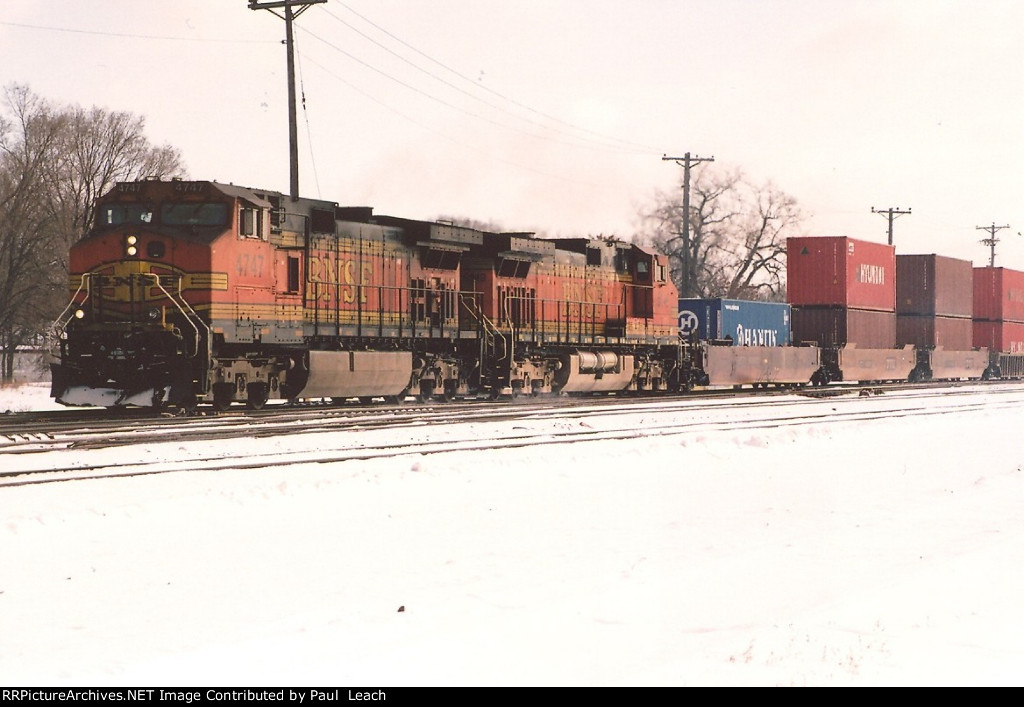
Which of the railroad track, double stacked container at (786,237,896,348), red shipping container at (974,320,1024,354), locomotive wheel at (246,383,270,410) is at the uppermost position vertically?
double stacked container at (786,237,896,348)

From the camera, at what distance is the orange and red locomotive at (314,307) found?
18812mm

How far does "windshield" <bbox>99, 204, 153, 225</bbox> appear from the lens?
64.2ft

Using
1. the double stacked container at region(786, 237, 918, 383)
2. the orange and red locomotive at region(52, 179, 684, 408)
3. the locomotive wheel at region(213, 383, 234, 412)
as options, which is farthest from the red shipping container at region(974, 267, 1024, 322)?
the locomotive wheel at region(213, 383, 234, 412)

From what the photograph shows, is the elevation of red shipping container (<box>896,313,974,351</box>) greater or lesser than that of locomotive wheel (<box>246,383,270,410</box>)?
greater

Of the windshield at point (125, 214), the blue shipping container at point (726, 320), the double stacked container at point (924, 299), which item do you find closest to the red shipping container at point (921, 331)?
the double stacked container at point (924, 299)

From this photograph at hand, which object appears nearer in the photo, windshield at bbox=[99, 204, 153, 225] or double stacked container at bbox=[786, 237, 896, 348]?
windshield at bbox=[99, 204, 153, 225]

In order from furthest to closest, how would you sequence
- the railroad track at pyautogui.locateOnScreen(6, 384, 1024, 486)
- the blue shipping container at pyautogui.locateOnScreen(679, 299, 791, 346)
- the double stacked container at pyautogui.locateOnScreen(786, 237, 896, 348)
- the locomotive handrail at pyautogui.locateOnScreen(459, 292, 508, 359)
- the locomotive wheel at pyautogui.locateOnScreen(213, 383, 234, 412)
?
1. the double stacked container at pyautogui.locateOnScreen(786, 237, 896, 348)
2. the blue shipping container at pyautogui.locateOnScreen(679, 299, 791, 346)
3. the locomotive handrail at pyautogui.locateOnScreen(459, 292, 508, 359)
4. the locomotive wheel at pyautogui.locateOnScreen(213, 383, 234, 412)
5. the railroad track at pyautogui.locateOnScreen(6, 384, 1024, 486)

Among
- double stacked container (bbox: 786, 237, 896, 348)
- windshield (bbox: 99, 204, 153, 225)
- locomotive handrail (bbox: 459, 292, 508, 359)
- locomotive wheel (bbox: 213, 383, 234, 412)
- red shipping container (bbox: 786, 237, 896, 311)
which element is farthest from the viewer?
double stacked container (bbox: 786, 237, 896, 348)

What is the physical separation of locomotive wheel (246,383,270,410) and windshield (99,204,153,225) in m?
3.29

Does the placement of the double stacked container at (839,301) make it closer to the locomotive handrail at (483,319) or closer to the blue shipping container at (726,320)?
the blue shipping container at (726,320)

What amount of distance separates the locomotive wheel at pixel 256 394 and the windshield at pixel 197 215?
2.92 metres

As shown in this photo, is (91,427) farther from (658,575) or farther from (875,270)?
(875,270)

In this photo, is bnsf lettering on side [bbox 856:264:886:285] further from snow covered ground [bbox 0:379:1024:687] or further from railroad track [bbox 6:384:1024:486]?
snow covered ground [bbox 0:379:1024:687]

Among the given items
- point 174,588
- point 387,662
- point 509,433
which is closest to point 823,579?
point 387,662
